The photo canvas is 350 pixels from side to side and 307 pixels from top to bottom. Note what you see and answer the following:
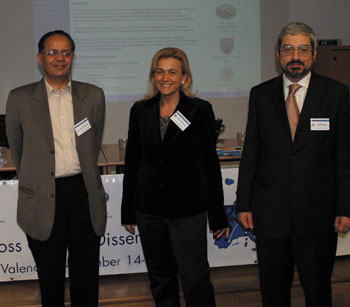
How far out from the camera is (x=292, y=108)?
2.01 m

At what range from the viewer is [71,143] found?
215 centimetres

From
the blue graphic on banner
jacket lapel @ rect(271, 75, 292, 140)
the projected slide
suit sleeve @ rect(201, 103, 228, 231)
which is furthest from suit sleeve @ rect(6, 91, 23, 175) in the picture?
the projected slide

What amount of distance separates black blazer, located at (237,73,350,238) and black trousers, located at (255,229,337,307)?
0.06m

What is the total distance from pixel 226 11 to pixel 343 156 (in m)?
4.06

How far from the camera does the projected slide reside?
210 inches

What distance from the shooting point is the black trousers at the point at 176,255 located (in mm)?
2203

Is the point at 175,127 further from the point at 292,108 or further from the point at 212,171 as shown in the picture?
the point at 292,108

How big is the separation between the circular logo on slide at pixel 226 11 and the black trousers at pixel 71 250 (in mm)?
4022

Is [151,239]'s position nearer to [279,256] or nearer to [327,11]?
[279,256]

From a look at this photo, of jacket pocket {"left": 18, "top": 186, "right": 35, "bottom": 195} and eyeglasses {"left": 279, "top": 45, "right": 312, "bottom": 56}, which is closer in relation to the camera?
eyeglasses {"left": 279, "top": 45, "right": 312, "bottom": 56}

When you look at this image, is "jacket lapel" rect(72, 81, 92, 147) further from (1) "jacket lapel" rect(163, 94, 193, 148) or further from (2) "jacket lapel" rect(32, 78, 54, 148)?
(1) "jacket lapel" rect(163, 94, 193, 148)

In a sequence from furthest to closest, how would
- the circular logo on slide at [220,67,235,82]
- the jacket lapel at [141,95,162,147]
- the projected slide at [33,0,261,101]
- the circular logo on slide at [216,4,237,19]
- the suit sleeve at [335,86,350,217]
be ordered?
the circular logo on slide at [220,67,235,82]
the circular logo on slide at [216,4,237,19]
the projected slide at [33,0,261,101]
the jacket lapel at [141,95,162,147]
the suit sleeve at [335,86,350,217]

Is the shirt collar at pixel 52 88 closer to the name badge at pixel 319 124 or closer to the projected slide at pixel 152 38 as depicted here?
the name badge at pixel 319 124

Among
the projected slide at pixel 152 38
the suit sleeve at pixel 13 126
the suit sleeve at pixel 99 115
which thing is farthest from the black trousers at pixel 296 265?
the projected slide at pixel 152 38
